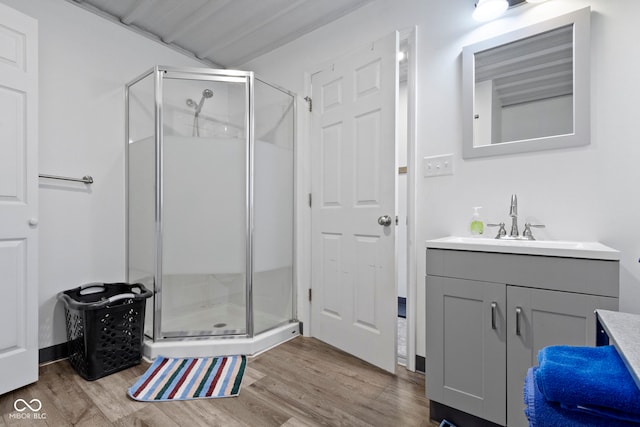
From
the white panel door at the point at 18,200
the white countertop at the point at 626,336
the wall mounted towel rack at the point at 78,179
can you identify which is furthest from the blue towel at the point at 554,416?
the wall mounted towel rack at the point at 78,179

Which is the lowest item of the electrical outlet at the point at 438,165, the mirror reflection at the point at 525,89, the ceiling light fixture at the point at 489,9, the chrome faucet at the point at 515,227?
the chrome faucet at the point at 515,227

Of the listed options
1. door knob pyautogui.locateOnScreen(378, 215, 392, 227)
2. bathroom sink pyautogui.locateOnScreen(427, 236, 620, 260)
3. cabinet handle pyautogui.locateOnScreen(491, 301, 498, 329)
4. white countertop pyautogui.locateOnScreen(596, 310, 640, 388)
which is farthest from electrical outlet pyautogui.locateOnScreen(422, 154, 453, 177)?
white countertop pyautogui.locateOnScreen(596, 310, 640, 388)

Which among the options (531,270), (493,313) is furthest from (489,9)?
(493,313)

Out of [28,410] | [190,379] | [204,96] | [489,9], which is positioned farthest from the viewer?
[204,96]

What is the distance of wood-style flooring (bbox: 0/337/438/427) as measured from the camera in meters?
1.43

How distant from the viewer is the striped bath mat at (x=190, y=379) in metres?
1.61

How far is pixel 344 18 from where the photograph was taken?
7.35ft

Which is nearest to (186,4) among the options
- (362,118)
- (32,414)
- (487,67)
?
(362,118)

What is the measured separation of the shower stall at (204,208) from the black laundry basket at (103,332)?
0.13 metres

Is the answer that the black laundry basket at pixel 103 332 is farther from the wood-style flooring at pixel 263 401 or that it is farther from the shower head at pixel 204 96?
the shower head at pixel 204 96

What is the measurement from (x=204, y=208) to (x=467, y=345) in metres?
1.73

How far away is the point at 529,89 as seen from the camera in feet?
5.17

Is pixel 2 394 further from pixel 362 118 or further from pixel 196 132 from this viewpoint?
pixel 362 118

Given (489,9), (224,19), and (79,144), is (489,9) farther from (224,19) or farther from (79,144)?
(79,144)
